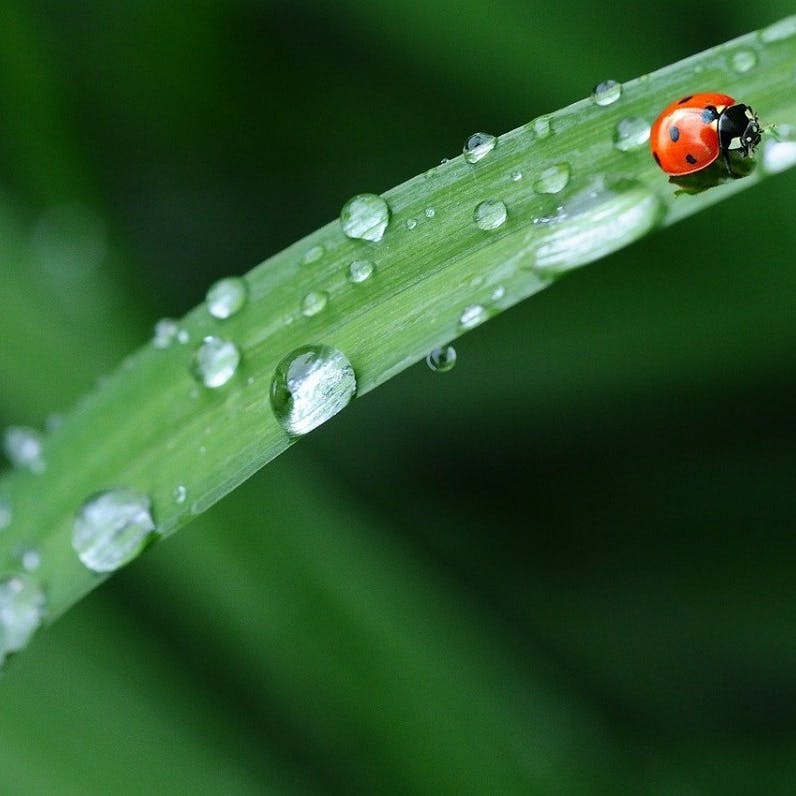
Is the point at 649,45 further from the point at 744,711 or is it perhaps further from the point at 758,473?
the point at 744,711

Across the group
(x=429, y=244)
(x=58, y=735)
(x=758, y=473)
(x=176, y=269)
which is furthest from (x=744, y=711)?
(x=176, y=269)

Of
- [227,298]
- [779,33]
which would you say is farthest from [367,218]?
[779,33]

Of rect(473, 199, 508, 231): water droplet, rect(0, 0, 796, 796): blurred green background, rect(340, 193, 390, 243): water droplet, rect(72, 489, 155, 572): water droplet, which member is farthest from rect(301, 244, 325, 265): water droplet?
rect(0, 0, 796, 796): blurred green background

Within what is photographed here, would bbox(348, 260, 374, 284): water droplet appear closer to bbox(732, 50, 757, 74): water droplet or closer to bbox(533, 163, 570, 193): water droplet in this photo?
bbox(533, 163, 570, 193): water droplet

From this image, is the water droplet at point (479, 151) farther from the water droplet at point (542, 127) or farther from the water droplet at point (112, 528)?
the water droplet at point (112, 528)

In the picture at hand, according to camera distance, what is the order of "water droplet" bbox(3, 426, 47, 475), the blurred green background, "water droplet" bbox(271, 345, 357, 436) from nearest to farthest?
"water droplet" bbox(271, 345, 357, 436)
"water droplet" bbox(3, 426, 47, 475)
the blurred green background

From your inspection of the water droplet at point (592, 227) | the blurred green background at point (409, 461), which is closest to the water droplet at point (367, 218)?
the water droplet at point (592, 227)
